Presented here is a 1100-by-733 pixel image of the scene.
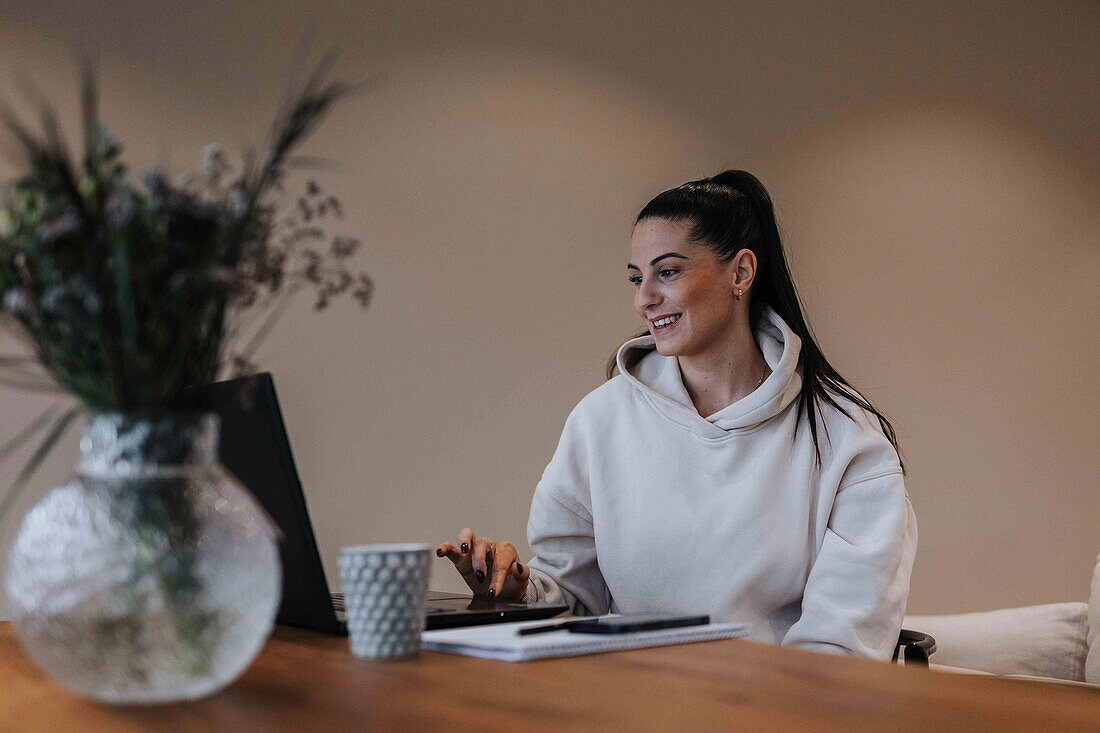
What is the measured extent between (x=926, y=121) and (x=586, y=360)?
162 cm

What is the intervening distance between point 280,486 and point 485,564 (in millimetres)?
520

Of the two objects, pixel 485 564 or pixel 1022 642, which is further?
pixel 1022 642

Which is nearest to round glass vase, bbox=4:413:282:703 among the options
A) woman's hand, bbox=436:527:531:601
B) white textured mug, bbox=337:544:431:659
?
white textured mug, bbox=337:544:431:659

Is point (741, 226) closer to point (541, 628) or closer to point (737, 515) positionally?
point (737, 515)

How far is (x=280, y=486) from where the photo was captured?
3.18 ft

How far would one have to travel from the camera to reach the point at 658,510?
1833 millimetres

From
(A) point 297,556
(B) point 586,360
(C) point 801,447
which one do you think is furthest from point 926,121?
(A) point 297,556

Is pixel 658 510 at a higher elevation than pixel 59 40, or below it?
below

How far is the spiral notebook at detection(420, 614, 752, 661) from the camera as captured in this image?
89 cm

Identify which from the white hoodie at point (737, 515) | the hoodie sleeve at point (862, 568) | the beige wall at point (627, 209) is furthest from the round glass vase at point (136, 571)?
the beige wall at point (627, 209)

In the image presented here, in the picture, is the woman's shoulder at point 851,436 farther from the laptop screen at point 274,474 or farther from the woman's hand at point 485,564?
the laptop screen at point 274,474

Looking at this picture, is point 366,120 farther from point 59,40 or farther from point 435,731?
point 435,731

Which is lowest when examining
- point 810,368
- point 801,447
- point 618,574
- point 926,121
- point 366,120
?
point 618,574

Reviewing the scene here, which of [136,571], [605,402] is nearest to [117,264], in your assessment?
[136,571]
